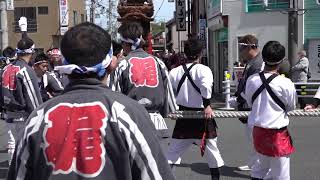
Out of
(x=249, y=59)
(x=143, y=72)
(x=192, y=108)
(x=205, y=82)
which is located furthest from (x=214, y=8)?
(x=143, y=72)

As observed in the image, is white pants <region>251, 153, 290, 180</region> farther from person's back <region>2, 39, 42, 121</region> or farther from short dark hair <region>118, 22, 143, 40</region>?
person's back <region>2, 39, 42, 121</region>

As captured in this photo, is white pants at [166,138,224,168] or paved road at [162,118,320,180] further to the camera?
paved road at [162,118,320,180]

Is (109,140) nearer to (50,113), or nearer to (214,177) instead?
(50,113)

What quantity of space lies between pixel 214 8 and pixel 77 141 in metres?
19.8

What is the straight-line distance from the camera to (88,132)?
2.11m

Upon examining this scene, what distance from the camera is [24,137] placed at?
220 centimetres

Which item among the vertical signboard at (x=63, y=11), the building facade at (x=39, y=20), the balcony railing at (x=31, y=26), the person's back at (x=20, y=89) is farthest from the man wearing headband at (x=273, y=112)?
the balcony railing at (x=31, y=26)

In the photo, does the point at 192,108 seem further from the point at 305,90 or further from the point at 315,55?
the point at 315,55

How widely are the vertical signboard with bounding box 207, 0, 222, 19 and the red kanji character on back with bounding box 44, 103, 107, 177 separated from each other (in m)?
17.8

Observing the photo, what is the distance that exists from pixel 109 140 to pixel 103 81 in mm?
280

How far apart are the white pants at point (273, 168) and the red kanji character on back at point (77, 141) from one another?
3.04 m

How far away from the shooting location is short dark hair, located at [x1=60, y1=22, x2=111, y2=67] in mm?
2182

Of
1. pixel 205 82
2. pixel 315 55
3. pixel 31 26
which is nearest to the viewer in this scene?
pixel 205 82

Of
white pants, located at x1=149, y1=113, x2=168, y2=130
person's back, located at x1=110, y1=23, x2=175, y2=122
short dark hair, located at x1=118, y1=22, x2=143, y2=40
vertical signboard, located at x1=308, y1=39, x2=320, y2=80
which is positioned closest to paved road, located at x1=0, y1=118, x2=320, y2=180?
white pants, located at x1=149, y1=113, x2=168, y2=130
